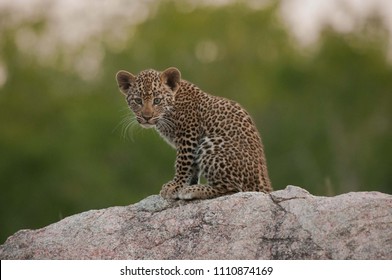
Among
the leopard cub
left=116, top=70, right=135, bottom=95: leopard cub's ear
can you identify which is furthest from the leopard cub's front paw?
left=116, top=70, right=135, bottom=95: leopard cub's ear

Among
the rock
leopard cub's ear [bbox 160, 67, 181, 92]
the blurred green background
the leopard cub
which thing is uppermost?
the blurred green background

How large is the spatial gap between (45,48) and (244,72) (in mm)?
12550

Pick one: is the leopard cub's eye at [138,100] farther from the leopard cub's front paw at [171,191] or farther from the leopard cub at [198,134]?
the leopard cub's front paw at [171,191]

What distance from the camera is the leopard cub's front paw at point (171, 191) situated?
1705cm

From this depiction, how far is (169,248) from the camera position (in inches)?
626

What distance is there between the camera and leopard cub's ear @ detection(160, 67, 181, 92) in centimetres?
1825

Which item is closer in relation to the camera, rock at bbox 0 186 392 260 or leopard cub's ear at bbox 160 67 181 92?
rock at bbox 0 186 392 260

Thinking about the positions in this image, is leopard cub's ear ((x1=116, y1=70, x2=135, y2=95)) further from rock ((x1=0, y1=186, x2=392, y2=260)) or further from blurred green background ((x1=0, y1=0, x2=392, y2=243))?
blurred green background ((x1=0, y1=0, x2=392, y2=243))

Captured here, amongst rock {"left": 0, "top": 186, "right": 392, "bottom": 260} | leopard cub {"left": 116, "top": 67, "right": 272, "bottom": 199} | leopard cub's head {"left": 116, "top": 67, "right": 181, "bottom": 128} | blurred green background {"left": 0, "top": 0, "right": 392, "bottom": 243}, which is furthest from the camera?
blurred green background {"left": 0, "top": 0, "right": 392, "bottom": 243}

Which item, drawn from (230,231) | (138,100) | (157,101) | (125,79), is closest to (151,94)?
(157,101)

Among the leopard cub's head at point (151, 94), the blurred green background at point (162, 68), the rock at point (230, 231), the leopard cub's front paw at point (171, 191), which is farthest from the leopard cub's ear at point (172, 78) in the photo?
the blurred green background at point (162, 68)

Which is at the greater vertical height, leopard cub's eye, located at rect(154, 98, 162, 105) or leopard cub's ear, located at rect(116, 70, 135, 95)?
leopard cub's ear, located at rect(116, 70, 135, 95)

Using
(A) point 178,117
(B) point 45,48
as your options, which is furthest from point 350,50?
Result: (A) point 178,117
